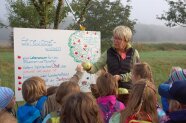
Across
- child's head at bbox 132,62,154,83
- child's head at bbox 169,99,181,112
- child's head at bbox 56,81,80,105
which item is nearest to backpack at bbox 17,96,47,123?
child's head at bbox 56,81,80,105

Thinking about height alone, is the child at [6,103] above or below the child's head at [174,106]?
below

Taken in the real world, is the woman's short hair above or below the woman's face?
above

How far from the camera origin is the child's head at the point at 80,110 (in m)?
2.66

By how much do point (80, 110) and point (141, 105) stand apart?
0.84 meters

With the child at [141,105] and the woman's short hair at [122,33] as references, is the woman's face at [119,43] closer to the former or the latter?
the woman's short hair at [122,33]

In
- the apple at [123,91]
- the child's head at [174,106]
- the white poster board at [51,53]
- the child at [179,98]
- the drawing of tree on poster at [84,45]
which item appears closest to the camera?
the child at [179,98]

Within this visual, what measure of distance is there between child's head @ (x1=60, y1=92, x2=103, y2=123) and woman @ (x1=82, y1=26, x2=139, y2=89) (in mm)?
2311

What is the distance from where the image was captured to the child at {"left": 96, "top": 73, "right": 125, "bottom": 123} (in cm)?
395

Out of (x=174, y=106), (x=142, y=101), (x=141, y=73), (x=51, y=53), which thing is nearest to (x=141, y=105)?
(x=142, y=101)

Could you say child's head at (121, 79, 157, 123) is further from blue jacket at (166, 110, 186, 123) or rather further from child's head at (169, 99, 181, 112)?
blue jacket at (166, 110, 186, 123)

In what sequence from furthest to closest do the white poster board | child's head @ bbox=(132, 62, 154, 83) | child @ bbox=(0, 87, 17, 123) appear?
the white poster board → child's head @ bbox=(132, 62, 154, 83) → child @ bbox=(0, 87, 17, 123)

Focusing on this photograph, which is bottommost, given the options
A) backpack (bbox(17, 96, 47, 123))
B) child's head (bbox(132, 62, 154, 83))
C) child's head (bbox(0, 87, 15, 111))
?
backpack (bbox(17, 96, 47, 123))

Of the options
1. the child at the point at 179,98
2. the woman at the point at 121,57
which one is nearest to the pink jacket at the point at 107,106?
the woman at the point at 121,57

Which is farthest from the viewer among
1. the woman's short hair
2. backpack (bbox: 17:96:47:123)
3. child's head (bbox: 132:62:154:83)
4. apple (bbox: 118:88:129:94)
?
the woman's short hair
